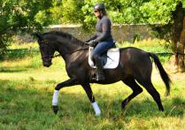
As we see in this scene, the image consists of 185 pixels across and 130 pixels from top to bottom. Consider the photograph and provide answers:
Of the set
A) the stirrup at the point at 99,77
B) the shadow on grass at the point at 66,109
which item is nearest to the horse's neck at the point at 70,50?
the stirrup at the point at 99,77

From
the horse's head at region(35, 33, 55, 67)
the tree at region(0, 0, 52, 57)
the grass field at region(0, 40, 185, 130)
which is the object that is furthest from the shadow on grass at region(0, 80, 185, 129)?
the tree at region(0, 0, 52, 57)

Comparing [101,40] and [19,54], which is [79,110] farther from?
[19,54]

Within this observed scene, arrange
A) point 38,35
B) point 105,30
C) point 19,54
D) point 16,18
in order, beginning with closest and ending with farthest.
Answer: point 105,30
point 38,35
point 16,18
point 19,54

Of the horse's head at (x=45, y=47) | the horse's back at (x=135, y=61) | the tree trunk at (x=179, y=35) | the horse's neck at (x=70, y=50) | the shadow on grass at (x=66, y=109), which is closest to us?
the shadow on grass at (x=66, y=109)

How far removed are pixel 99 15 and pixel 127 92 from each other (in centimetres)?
519

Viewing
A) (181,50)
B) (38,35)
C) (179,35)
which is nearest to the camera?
(38,35)

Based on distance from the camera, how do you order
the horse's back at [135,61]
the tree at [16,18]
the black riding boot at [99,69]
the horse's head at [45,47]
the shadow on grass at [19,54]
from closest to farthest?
the black riding boot at [99,69]
the horse's back at [135,61]
the horse's head at [45,47]
the tree at [16,18]
the shadow on grass at [19,54]

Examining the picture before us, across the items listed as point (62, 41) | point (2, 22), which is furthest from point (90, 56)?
point (2, 22)

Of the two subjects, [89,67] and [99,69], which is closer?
[99,69]

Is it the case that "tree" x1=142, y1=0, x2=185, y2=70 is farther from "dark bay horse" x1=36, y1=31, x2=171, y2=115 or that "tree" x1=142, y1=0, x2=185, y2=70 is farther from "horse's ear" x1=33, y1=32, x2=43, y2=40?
"horse's ear" x1=33, y1=32, x2=43, y2=40

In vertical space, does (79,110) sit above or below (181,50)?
above

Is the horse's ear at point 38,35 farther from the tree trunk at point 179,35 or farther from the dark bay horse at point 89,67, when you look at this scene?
the tree trunk at point 179,35

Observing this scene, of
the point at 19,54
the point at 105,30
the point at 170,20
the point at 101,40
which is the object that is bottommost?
the point at 19,54

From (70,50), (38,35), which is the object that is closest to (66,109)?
(70,50)
